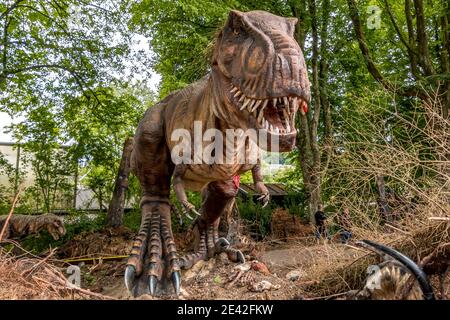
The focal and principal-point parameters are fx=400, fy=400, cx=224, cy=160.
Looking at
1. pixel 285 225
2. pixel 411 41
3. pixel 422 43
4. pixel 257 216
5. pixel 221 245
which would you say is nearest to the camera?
pixel 221 245

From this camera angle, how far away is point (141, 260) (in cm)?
307

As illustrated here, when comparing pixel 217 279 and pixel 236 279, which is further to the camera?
pixel 217 279

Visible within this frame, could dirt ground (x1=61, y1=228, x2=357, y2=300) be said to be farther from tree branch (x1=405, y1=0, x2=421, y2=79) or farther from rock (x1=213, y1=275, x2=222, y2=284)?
tree branch (x1=405, y1=0, x2=421, y2=79)

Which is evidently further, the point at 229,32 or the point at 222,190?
the point at 222,190

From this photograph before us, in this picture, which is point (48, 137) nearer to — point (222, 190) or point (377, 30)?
point (222, 190)

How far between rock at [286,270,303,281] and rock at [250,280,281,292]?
0.38m

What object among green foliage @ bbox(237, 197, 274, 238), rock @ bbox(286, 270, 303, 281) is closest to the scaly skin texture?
rock @ bbox(286, 270, 303, 281)

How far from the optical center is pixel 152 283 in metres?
2.84

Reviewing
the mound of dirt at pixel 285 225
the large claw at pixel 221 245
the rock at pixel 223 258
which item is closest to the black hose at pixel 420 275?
the rock at pixel 223 258

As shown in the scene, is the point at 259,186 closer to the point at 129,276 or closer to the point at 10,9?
the point at 129,276

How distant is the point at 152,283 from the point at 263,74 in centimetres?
171

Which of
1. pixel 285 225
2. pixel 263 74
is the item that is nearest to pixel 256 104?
pixel 263 74
